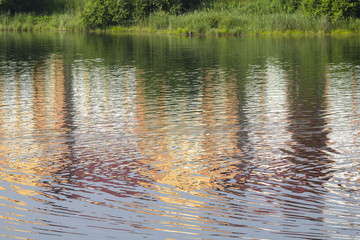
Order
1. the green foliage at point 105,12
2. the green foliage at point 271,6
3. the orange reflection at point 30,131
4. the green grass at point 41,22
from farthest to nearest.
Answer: the green grass at point 41,22 → the green foliage at point 105,12 → the green foliage at point 271,6 → the orange reflection at point 30,131

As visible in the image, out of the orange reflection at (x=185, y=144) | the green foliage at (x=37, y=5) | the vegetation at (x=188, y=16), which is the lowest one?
the orange reflection at (x=185, y=144)

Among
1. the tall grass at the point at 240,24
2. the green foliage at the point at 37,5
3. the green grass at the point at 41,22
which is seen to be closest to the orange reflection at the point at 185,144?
the tall grass at the point at 240,24

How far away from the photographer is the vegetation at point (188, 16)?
4988 centimetres

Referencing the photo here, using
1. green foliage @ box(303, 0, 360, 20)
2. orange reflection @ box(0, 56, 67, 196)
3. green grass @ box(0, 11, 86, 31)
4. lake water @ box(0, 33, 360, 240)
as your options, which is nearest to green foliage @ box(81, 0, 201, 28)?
green grass @ box(0, 11, 86, 31)

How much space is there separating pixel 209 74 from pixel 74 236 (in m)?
Result: 17.4

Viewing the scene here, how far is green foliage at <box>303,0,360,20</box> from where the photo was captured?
161 feet

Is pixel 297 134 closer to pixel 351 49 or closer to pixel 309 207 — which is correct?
pixel 309 207

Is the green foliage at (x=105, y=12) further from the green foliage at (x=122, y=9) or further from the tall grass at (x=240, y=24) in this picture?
the tall grass at (x=240, y=24)

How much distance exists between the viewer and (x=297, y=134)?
40.2ft

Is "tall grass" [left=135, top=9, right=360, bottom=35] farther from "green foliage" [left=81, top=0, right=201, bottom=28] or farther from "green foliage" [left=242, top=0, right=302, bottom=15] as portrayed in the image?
"green foliage" [left=81, top=0, right=201, bottom=28]

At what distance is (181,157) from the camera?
10430 millimetres

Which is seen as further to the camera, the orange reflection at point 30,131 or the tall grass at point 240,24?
the tall grass at point 240,24

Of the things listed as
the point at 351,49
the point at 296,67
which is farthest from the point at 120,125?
the point at 351,49

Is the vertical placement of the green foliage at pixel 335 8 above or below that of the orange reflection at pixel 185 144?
above
